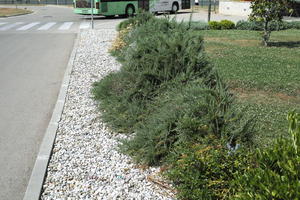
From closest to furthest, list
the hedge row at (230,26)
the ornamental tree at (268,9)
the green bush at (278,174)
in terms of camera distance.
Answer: the green bush at (278,174), the ornamental tree at (268,9), the hedge row at (230,26)

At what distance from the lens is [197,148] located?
4.68m

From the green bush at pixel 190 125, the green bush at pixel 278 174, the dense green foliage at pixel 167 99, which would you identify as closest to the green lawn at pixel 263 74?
the green bush at pixel 190 125

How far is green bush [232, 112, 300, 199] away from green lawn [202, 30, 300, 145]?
2353mm

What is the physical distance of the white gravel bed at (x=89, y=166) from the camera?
184 inches

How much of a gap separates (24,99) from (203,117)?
5.25m

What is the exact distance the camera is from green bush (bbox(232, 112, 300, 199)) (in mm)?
2738

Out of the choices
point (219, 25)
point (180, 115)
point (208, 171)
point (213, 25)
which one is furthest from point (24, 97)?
point (219, 25)

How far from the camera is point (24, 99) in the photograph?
8922 millimetres

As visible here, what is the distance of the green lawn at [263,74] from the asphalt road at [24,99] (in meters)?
3.32

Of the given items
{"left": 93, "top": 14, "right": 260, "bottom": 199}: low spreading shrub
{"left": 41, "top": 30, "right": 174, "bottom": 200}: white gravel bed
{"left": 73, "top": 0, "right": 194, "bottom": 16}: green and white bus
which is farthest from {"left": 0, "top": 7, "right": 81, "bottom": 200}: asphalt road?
{"left": 73, "top": 0, "right": 194, "bottom": 16}: green and white bus

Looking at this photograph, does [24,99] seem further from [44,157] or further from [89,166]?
[89,166]

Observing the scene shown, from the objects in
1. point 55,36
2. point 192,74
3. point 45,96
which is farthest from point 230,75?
point 55,36

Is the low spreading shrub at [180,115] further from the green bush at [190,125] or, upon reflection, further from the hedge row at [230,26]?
the hedge row at [230,26]

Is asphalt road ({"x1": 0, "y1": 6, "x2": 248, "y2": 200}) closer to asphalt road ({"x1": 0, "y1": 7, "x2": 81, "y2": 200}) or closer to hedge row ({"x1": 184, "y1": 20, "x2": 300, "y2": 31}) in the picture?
asphalt road ({"x1": 0, "y1": 7, "x2": 81, "y2": 200})
